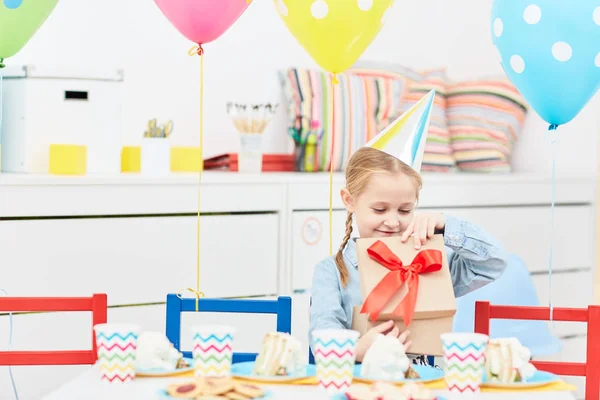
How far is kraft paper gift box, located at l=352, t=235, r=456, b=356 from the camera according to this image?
1.47 metres

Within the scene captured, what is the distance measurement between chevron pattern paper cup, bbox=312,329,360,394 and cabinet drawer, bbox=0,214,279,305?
1.31 m

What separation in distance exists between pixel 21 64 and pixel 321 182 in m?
0.99

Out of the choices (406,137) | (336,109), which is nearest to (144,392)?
(406,137)

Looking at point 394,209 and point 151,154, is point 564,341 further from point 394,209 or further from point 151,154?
point 394,209

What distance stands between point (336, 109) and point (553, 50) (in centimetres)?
149

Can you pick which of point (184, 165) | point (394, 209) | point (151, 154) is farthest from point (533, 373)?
point (184, 165)

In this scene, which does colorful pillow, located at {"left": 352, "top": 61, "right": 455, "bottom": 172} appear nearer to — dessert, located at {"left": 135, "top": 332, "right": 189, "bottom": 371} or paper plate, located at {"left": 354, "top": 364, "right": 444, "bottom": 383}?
paper plate, located at {"left": 354, "top": 364, "right": 444, "bottom": 383}

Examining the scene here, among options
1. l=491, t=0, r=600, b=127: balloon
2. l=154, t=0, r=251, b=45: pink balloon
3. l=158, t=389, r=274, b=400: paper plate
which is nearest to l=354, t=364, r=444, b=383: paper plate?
l=158, t=389, r=274, b=400: paper plate

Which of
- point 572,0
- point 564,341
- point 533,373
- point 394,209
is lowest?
point 564,341

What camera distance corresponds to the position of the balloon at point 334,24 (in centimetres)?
187

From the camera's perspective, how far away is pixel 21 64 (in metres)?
2.92

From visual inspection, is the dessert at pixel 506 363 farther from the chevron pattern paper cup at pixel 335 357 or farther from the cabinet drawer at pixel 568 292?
the cabinet drawer at pixel 568 292

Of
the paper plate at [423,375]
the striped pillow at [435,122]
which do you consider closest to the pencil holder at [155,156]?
the striped pillow at [435,122]

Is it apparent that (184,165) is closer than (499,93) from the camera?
Yes
